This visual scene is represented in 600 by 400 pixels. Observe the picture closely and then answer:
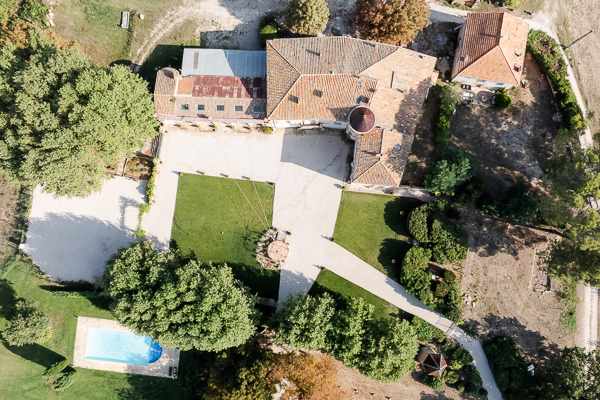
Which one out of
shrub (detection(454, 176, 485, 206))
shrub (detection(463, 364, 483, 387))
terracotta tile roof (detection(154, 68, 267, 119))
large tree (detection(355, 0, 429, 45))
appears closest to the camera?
large tree (detection(355, 0, 429, 45))

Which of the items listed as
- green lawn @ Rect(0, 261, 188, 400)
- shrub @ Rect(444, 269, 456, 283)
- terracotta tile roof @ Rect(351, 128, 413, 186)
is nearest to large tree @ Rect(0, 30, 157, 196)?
green lawn @ Rect(0, 261, 188, 400)

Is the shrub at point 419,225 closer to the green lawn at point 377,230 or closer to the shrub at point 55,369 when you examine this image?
the green lawn at point 377,230

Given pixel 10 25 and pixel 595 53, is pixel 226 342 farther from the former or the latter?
pixel 595 53

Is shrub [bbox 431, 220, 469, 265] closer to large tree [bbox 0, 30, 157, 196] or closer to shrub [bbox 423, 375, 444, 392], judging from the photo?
shrub [bbox 423, 375, 444, 392]

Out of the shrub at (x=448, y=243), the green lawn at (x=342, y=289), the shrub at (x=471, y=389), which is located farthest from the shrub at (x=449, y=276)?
the shrub at (x=471, y=389)

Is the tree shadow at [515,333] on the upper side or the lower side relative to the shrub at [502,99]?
lower

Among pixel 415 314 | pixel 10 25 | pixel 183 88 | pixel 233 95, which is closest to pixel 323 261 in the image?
pixel 415 314
